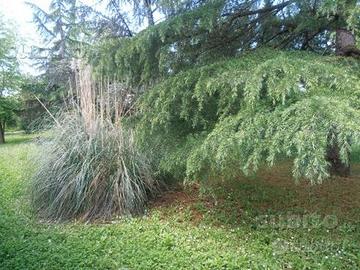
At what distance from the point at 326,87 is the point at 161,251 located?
70.1 inches

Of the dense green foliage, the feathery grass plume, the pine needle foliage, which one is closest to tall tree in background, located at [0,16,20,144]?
the feathery grass plume

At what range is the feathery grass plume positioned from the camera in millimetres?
3531

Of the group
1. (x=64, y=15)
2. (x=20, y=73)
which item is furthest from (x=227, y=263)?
(x=20, y=73)

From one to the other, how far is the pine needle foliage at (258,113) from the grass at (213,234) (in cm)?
62

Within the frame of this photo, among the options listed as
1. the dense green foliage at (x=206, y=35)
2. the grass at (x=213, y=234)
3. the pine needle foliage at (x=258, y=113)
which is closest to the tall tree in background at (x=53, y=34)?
the grass at (x=213, y=234)

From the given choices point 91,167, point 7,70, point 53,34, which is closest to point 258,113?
point 91,167

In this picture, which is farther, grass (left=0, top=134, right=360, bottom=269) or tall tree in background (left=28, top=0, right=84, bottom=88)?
tall tree in background (left=28, top=0, right=84, bottom=88)

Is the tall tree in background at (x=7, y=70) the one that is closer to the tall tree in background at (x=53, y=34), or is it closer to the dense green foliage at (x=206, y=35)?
the tall tree in background at (x=53, y=34)

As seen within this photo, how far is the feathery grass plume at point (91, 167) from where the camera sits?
3531mm

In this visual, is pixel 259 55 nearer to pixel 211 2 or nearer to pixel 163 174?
pixel 211 2

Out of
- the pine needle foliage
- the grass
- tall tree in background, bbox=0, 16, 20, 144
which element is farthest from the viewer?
tall tree in background, bbox=0, 16, 20, 144

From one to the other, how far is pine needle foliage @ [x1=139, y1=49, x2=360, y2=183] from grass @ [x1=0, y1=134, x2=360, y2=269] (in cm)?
62

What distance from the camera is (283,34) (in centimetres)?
355

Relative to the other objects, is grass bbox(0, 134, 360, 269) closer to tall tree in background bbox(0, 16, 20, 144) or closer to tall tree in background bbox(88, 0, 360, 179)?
tall tree in background bbox(88, 0, 360, 179)
